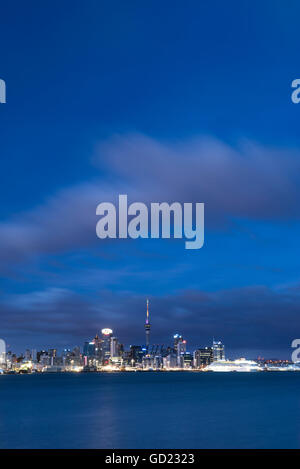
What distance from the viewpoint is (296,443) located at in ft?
209

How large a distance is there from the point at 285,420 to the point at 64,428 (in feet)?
125

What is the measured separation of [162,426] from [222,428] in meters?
9.40

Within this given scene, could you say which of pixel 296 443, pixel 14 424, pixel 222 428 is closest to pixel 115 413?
pixel 14 424

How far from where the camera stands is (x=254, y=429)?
74.5m

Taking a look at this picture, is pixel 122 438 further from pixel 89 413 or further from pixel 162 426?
pixel 89 413

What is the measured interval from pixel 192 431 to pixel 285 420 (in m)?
23.7

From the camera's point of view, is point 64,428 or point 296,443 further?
point 64,428
